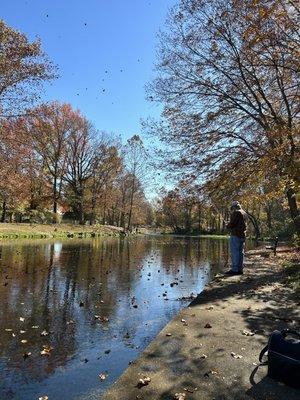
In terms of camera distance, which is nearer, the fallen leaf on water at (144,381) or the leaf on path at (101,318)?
the fallen leaf on water at (144,381)

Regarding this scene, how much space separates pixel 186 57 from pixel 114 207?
61.1 meters

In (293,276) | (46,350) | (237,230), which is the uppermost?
(237,230)

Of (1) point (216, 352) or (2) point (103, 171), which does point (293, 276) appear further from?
(2) point (103, 171)

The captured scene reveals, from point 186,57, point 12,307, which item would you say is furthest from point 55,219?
point 12,307

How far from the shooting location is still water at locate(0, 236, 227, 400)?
6102 mm

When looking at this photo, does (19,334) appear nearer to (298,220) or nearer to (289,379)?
(289,379)

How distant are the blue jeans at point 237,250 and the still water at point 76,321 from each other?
4.84 ft

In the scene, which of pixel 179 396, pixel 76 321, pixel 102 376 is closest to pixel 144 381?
pixel 179 396

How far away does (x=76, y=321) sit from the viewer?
9.25 m

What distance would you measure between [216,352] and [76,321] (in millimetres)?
4018

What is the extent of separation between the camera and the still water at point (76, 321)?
20.0 ft

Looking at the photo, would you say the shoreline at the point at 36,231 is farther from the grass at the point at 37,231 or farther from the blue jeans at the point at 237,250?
the blue jeans at the point at 237,250

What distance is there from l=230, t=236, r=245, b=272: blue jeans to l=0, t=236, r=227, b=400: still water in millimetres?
1475

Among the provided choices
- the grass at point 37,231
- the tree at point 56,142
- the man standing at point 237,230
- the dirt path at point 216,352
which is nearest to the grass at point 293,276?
the dirt path at point 216,352
